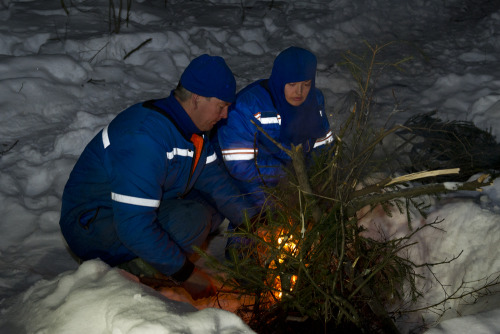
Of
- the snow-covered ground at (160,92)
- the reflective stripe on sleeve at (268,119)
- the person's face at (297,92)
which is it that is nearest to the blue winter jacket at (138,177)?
the snow-covered ground at (160,92)

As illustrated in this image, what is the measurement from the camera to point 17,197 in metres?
3.22

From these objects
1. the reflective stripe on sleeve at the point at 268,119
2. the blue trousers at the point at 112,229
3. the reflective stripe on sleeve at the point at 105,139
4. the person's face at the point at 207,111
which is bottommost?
the blue trousers at the point at 112,229

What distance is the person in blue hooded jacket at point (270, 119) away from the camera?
9.74 ft

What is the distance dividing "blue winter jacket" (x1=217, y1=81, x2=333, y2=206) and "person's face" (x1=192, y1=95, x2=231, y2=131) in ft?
1.59

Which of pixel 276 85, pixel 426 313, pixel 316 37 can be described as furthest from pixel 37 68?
pixel 426 313

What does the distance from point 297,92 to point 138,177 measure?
1.30 m

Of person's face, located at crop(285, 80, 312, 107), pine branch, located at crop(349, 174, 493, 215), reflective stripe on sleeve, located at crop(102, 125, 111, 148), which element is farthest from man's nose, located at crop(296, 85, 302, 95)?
reflective stripe on sleeve, located at crop(102, 125, 111, 148)

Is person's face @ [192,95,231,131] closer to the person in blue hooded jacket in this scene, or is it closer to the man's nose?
the person in blue hooded jacket

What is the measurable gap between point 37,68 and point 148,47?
1.32 metres

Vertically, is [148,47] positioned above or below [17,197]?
above

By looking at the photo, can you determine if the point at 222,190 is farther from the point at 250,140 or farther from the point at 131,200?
the point at 131,200

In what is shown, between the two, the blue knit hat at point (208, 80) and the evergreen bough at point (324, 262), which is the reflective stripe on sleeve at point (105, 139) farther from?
the evergreen bough at point (324, 262)

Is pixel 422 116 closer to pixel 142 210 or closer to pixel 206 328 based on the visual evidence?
pixel 142 210

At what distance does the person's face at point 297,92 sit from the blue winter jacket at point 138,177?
2.41 feet
